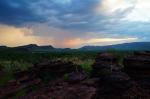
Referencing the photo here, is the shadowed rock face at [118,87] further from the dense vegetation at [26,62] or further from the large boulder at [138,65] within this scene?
the dense vegetation at [26,62]

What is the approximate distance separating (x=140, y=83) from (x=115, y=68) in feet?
14.7

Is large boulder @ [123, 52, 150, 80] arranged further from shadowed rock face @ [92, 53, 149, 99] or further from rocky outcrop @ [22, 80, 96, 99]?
rocky outcrop @ [22, 80, 96, 99]

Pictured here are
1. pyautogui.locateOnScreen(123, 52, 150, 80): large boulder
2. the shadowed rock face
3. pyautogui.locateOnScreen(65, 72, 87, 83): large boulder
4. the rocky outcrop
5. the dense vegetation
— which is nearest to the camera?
the shadowed rock face

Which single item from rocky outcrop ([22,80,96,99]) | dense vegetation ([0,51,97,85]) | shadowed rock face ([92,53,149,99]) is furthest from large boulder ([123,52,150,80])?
dense vegetation ([0,51,97,85])

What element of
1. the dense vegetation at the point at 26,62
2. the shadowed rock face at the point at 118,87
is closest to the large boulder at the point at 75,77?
the shadowed rock face at the point at 118,87

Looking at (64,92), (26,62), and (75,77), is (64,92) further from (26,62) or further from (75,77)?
(26,62)

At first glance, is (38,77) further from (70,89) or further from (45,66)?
(70,89)

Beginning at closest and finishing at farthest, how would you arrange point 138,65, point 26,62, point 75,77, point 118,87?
point 118,87 < point 138,65 < point 75,77 < point 26,62

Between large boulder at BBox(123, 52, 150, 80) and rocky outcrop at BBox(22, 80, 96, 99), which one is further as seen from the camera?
large boulder at BBox(123, 52, 150, 80)

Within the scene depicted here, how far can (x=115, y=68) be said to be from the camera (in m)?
29.8

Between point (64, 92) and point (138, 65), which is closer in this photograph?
point (64, 92)

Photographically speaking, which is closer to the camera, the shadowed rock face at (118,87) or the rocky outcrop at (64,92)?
the shadowed rock face at (118,87)

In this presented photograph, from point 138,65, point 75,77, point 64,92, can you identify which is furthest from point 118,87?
point 75,77

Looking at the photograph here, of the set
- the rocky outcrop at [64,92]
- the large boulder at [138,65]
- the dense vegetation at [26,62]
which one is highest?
the large boulder at [138,65]
